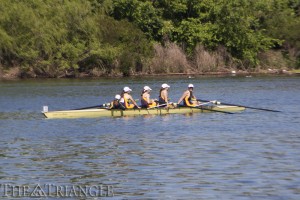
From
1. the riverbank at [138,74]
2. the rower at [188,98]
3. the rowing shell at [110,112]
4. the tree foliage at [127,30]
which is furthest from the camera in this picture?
the riverbank at [138,74]

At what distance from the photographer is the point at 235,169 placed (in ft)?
71.3

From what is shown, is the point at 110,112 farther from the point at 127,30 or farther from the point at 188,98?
the point at 127,30

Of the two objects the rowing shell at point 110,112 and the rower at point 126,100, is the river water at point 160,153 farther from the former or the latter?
the rower at point 126,100

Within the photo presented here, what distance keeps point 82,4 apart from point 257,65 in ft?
59.6

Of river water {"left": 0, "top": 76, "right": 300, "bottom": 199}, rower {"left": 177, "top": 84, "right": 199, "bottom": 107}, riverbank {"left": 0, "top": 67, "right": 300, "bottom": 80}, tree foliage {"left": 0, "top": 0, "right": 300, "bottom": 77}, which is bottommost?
river water {"left": 0, "top": 76, "right": 300, "bottom": 199}

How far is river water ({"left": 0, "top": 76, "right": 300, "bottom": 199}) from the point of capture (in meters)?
19.8

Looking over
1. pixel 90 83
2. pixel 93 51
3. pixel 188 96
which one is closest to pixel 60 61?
pixel 93 51

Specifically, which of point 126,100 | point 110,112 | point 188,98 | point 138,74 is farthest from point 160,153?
point 138,74

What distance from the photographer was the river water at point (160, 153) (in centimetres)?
1977

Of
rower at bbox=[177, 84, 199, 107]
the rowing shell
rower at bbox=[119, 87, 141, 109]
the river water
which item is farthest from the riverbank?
rower at bbox=[119, 87, 141, 109]

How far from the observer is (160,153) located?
979 inches

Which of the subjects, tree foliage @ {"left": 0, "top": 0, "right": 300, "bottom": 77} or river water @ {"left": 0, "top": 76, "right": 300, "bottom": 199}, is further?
tree foliage @ {"left": 0, "top": 0, "right": 300, "bottom": 77}

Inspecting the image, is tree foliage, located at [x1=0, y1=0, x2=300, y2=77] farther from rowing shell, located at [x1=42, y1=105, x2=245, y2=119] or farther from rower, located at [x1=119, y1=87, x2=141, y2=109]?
rowing shell, located at [x1=42, y1=105, x2=245, y2=119]

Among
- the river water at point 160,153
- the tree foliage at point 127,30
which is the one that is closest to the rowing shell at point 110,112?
the river water at point 160,153
